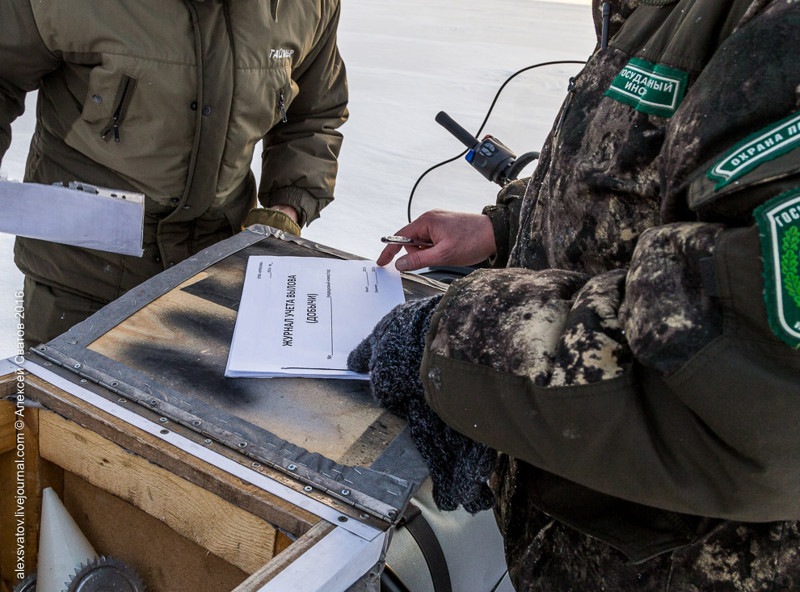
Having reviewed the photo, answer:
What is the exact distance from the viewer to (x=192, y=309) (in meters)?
1.07

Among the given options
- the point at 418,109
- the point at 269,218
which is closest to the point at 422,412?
the point at 269,218

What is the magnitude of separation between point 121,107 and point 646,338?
120 cm

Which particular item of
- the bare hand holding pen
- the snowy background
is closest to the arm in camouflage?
the bare hand holding pen

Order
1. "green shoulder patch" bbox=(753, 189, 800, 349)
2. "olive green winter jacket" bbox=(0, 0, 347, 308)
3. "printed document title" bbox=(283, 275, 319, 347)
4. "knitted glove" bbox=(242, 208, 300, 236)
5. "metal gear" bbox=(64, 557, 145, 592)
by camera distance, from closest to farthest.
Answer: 1. "green shoulder patch" bbox=(753, 189, 800, 349)
2. "metal gear" bbox=(64, 557, 145, 592)
3. "printed document title" bbox=(283, 275, 319, 347)
4. "olive green winter jacket" bbox=(0, 0, 347, 308)
5. "knitted glove" bbox=(242, 208, 300, 236)

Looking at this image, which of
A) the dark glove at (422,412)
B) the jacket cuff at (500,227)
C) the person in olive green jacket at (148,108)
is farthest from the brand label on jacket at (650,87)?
the person in olive green jacket at (148,108)

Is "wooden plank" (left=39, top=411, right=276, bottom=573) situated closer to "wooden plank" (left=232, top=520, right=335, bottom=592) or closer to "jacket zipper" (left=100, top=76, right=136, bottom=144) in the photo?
"wooden plank" (left=232, top=520, right=335, bottom=592)

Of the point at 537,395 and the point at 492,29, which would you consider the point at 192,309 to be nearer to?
the point at 537,395

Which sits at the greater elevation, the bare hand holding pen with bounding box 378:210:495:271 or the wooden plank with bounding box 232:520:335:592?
the bare hand holding pen with bounding box 378:210:495:271

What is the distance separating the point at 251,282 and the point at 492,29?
648 centimetres

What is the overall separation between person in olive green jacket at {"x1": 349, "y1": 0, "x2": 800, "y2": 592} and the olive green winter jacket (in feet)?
2.75

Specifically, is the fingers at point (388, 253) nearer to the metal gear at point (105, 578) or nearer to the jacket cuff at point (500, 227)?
the jacket cuff at point (500, 227)

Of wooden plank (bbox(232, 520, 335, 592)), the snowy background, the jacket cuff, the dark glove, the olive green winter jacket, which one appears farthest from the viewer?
the snowy background

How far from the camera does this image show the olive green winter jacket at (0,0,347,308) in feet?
4.27

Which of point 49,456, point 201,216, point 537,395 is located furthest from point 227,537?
point 201,216
